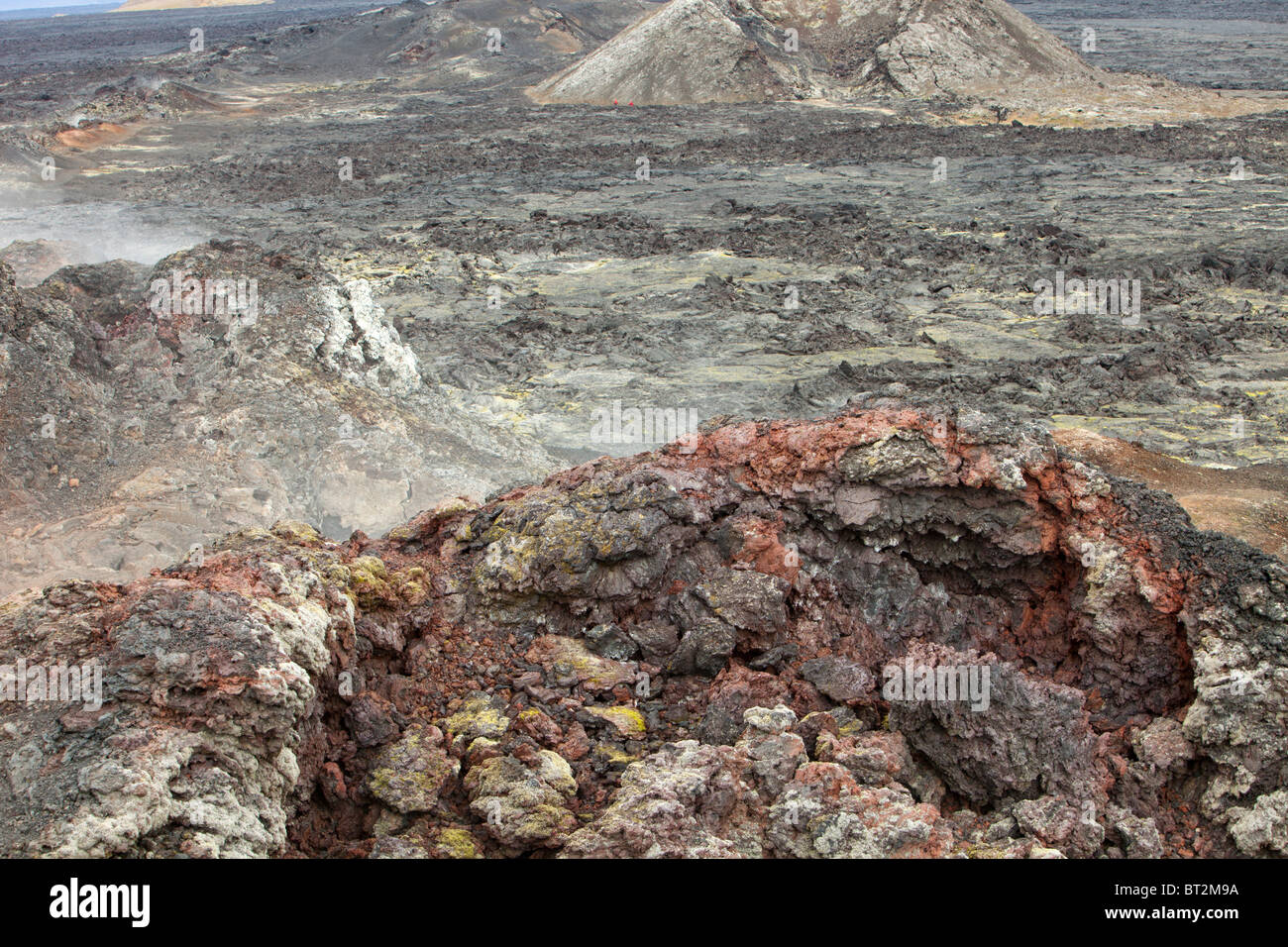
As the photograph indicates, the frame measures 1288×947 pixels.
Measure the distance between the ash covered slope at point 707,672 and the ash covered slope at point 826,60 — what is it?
31195 millimetres

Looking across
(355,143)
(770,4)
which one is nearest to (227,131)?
(355,143)

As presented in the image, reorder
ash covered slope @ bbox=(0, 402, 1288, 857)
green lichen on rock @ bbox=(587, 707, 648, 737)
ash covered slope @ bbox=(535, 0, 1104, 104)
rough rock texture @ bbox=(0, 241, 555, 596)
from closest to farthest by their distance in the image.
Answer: ash covered slope @ bbox=(0, 402, 1288, 857), green lichen on rock @ bbox=(587, 707, 648, 737), rough rock texture @ bbox=(0, 241, 555, 596), ash covered slope @ bbox=(535, 0, 1104, 104)

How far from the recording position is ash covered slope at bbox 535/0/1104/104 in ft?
111

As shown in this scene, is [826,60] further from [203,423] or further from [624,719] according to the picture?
[624,719]

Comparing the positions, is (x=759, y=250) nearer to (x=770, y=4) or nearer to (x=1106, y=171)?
(x=1106, y=171)

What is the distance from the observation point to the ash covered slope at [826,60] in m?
33.7

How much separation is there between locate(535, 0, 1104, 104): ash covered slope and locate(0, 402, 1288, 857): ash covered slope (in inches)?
1228

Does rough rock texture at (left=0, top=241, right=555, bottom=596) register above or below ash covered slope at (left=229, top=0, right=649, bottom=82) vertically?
below

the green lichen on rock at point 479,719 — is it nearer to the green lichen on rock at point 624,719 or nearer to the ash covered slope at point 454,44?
the green lichen on rock at point 624,719

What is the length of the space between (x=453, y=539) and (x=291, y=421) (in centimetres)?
510

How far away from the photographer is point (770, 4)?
38.3 metres

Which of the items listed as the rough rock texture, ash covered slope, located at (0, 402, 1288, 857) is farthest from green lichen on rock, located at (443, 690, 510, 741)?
the rough rock texture

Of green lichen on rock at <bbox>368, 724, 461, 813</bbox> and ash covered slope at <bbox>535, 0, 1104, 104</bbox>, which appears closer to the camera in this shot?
green lichen on rock at <bbox>368, 724, 461, 813</bbox>

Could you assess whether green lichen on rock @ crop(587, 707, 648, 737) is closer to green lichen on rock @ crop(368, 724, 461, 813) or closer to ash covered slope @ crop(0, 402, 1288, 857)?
ash covered slope @ crop(0, 402, 1288, 857)
